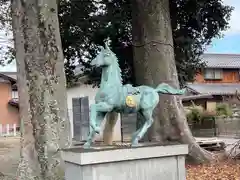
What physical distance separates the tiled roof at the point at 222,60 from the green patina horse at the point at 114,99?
3244 cm

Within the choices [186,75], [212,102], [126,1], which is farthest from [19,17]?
[212,102]

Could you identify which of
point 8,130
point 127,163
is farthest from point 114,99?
point 8,130

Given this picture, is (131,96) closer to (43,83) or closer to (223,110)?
(43,83)

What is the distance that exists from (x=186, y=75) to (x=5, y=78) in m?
27.7

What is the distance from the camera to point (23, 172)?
8109mm

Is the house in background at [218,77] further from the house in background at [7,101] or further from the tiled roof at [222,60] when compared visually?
the house in background at [7,101]

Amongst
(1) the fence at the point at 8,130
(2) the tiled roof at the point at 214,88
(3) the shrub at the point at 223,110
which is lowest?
(1) the fence at the point at 8,130

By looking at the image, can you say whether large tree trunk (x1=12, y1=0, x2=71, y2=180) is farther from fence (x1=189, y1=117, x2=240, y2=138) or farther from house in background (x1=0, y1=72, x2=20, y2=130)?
house in background (x1=0, y1=72, x2=20, y2=130)

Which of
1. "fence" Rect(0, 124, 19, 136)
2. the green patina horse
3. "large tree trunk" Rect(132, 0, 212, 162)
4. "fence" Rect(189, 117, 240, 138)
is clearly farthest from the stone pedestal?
"fence" Rect(0, 124, 19, 136)

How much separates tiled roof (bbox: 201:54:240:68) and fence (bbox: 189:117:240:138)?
1367 cm

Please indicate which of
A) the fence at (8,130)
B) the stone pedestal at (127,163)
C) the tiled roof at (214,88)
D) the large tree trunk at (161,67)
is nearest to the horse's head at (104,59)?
the stone pedestal at (127,163)

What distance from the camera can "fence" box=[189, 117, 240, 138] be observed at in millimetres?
23144

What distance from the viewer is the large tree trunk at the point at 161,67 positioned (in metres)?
10.4

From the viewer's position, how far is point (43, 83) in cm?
746
